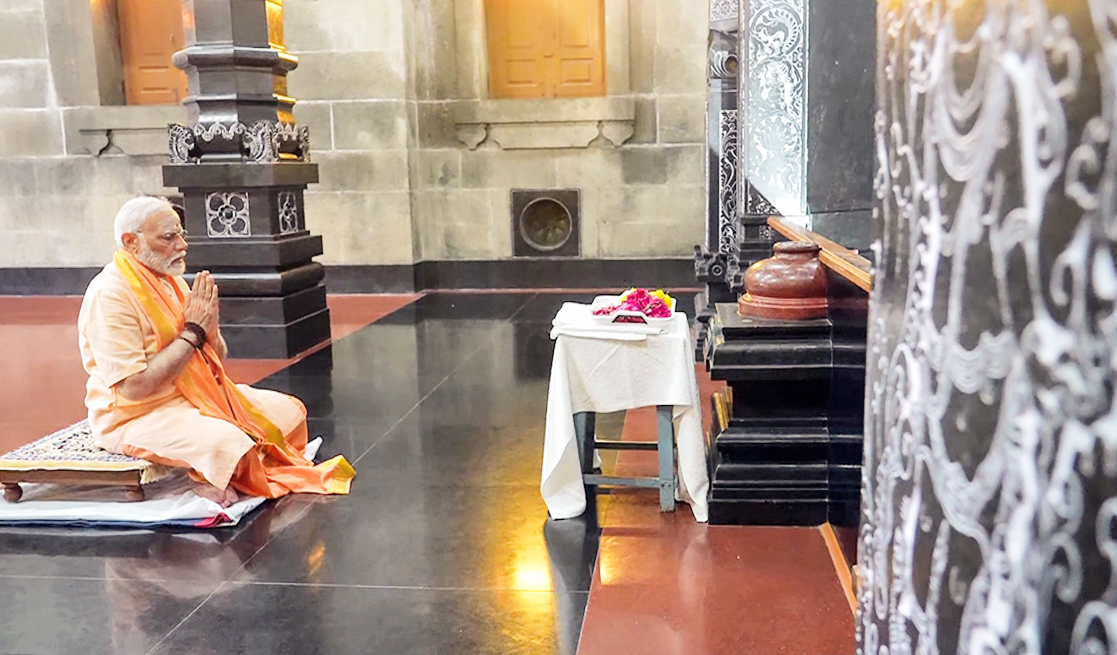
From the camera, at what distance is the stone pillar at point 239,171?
597 centimetres

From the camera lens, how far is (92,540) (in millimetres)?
3191

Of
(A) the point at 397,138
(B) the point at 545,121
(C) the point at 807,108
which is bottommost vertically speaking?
(C) the point at 807,108

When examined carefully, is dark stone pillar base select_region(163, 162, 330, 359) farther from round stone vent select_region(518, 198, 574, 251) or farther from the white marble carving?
round stone vent select_region(518, 198, 574, 251)

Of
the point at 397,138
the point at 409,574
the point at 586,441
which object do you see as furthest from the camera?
the point at 397,138

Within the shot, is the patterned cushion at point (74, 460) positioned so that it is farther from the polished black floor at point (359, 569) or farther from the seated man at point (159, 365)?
the polished black floor at point (359, 569)

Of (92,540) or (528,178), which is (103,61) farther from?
(92,540)

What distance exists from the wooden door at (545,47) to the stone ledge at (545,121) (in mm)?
327

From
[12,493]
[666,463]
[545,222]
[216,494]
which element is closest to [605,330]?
[666,463]

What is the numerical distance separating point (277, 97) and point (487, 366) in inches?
85.0

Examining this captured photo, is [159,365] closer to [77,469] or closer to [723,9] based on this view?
[77,469]

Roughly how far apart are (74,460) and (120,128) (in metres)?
6.33

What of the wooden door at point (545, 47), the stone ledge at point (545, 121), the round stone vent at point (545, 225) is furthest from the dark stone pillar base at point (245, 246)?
the wooden door at point (545, 47)

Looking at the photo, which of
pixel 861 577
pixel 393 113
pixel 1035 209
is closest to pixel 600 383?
pixel 861 577

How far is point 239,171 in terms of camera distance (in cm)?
598
